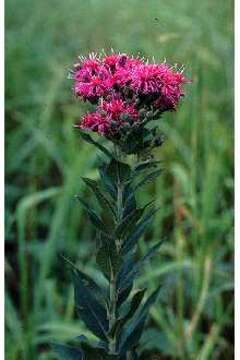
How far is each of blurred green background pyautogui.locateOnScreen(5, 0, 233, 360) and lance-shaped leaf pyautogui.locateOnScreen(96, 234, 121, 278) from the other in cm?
79

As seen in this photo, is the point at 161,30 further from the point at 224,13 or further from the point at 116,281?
the point at 116,281

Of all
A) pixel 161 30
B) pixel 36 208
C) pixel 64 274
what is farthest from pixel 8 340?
pixel 161 30

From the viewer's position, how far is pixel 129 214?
141 centimetres

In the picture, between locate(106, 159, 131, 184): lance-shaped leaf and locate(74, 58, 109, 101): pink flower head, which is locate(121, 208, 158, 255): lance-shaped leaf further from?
locate(74, 58, 109, 101): pink flower head

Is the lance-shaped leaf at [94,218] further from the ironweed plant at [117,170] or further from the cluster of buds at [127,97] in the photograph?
the cluster of buds at [127,97]

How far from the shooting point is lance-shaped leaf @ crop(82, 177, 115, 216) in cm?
138

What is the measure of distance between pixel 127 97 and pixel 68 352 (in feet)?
1.64

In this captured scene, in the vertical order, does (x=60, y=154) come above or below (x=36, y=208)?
above

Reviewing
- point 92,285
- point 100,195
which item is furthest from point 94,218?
point 92,285

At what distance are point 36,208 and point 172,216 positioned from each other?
44 centimetres

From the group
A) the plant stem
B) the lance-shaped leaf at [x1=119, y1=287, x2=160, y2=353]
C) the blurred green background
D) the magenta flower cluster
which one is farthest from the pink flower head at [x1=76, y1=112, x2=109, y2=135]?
the blurred green background

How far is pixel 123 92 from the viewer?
1.40 metres

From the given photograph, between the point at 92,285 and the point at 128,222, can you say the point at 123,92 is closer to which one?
the point at 128,222

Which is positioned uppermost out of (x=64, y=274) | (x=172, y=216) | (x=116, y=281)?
(x=172, y=216)
